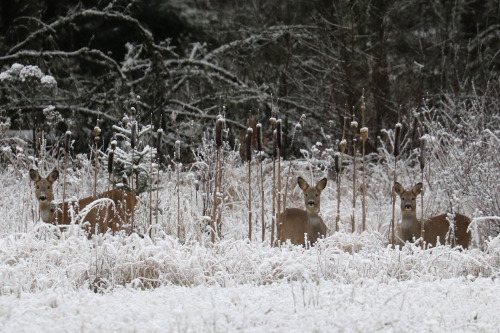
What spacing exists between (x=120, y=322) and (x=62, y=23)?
8.66 metres

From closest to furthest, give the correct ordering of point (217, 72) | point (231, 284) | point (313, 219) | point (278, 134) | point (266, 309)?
point (266, 309)
point (231, 284)
point (278, 134)
point (313, 219)
point (217, 72)

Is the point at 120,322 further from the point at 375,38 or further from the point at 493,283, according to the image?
the point at 375,38

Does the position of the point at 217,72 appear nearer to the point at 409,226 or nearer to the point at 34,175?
the point at 34,175

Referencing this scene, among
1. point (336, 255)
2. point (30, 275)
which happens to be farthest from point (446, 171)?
point (30, 275)

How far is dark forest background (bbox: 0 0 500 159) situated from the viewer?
11.4 m

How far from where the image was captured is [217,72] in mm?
13148

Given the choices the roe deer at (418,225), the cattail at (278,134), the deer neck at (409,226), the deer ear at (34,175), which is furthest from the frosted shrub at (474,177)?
the deer ear at (34,175)

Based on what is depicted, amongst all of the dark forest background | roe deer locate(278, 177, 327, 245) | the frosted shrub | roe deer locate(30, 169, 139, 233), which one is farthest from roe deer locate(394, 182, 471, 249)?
the dark forest background

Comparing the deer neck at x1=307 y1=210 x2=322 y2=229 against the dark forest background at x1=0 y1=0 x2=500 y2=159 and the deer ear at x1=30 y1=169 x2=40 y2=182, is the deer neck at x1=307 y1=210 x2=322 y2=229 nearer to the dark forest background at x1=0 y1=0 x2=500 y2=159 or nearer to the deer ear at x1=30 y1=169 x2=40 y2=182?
the deer ear at x1=30 y1=169 x2=40 y2=182

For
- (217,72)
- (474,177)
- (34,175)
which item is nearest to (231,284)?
(34,175)

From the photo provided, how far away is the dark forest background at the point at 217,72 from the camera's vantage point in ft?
37.4

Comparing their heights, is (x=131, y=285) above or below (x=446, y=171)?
below

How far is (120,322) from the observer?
388 centimetres

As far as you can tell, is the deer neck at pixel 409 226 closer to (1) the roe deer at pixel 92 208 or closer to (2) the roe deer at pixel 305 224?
(2) the roe deer at pixel 305 224
